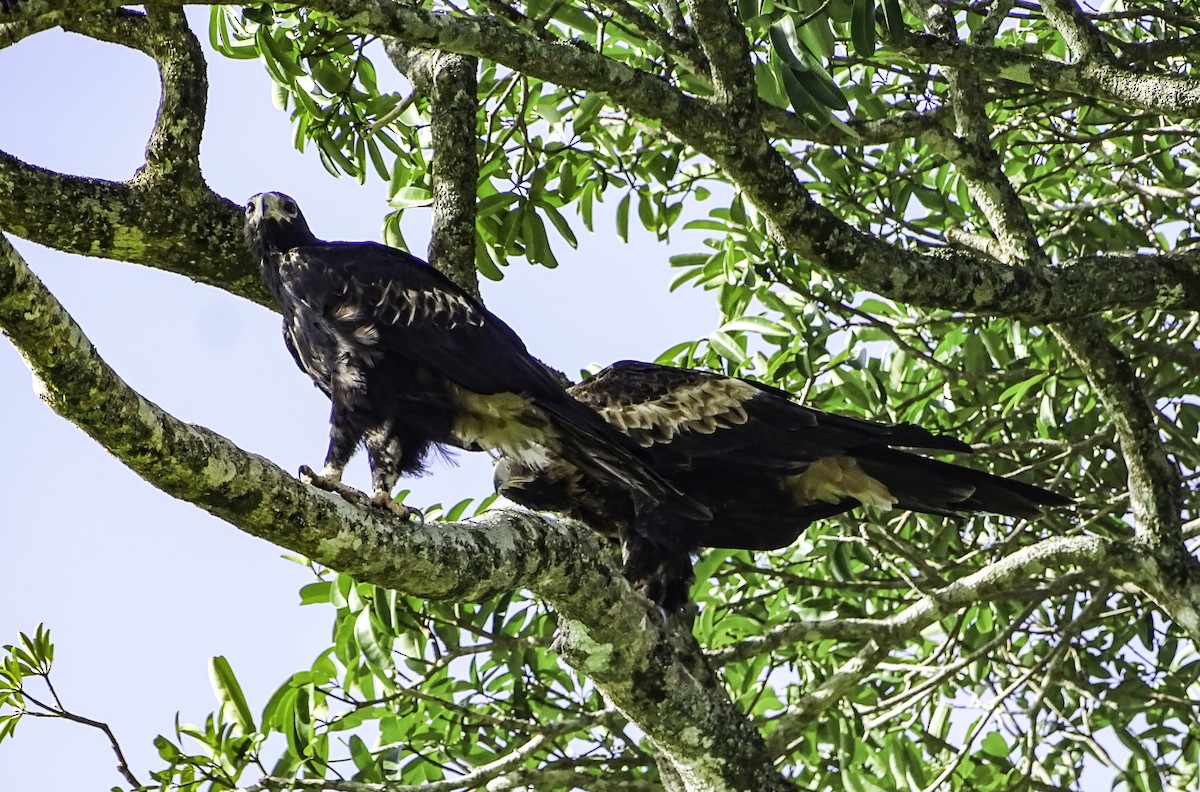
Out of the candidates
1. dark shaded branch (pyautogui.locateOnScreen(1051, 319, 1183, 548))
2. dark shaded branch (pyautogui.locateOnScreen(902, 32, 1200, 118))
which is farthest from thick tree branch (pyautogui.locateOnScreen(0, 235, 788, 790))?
dark shaded branch (pyautogui.locateOnScreen(902, 32, 1200, 118))

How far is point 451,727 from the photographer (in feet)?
15.6

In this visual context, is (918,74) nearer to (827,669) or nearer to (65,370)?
(827,669)

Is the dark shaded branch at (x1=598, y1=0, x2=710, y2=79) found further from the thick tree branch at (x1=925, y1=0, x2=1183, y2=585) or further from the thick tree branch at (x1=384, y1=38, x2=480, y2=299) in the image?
the thick tree branch at (x1=925, y1=0, x2=1183, y2=585)

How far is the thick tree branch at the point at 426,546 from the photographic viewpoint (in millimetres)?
2211

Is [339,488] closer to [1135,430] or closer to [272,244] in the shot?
[272,244]

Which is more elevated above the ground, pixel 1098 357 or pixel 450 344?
pixel 1098 357

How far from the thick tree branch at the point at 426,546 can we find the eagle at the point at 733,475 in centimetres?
19

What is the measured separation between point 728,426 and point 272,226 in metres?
1.63

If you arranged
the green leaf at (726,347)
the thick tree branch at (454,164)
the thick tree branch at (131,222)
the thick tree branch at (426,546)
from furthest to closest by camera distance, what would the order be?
1. the green leaf at (726,347)
2. the thick tree branch at (454,164)
3. the thick tree branch at (131,222)
4. the thick tree branch at (426,546)

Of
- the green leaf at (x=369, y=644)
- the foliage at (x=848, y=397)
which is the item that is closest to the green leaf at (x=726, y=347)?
the foliage at (x=848, y=397)

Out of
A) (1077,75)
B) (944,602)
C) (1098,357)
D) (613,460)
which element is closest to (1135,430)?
(1098,357)

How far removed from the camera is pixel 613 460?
373 centimetres

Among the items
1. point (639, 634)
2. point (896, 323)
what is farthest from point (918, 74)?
point (639, 634)

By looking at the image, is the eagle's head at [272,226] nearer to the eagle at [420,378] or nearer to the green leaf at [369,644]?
the eagle at [420,378]
